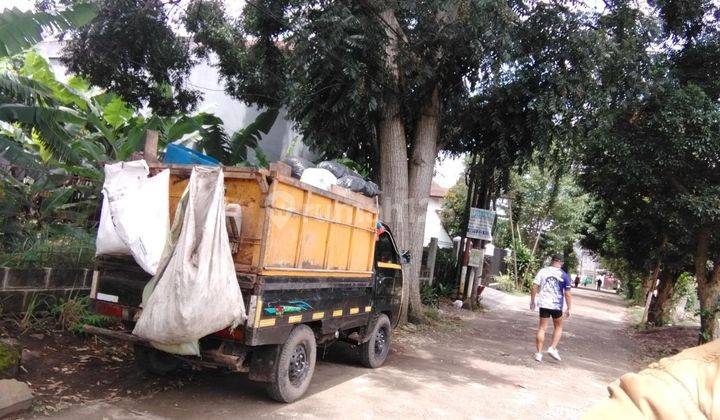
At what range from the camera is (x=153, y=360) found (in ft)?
18.6

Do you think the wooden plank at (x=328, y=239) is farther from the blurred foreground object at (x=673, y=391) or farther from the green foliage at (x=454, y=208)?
the green foliage at (x=454, y=208)

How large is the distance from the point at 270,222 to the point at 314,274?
3.25ft

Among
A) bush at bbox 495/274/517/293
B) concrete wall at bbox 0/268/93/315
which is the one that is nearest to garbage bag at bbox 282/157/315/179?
concrete wall at bbox 0/268/93/315

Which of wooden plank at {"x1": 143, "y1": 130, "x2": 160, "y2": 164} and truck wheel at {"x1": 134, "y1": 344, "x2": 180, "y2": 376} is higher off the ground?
wooden plank at {"x1": 143, "y1": 130, "x2": 160, "y2": 164}

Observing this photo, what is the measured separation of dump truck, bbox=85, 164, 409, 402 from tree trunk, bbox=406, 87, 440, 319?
4569mm

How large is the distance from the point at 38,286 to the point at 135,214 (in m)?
2.35

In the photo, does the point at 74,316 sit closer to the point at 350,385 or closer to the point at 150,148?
the point at 150,148

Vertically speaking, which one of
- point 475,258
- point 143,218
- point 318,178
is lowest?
point 143,218

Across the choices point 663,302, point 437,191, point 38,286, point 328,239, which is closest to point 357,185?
point 328,239

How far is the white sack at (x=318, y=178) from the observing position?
20.4ft

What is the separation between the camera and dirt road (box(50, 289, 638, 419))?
5.24m

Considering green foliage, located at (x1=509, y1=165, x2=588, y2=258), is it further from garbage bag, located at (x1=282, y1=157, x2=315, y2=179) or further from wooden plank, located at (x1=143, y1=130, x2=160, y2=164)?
wooden plank, located at (x1=143, y1=130, x2=160, y2=164)

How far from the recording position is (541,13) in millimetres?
9836

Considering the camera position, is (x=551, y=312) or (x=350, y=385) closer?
(x=350, y=385)
